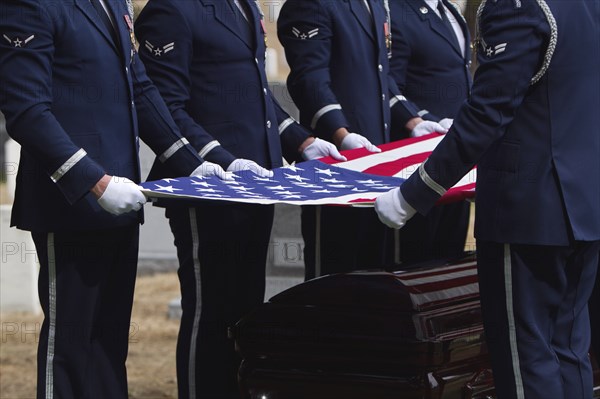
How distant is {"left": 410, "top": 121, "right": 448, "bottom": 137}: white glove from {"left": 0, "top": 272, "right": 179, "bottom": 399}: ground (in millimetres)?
1601

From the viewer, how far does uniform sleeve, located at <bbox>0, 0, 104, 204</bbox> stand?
12.1ft

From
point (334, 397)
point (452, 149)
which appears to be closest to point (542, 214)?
point (452, 149)

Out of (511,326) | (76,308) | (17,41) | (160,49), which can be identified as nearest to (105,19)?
(17,41)

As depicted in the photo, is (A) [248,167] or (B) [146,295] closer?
(A) [248,167]

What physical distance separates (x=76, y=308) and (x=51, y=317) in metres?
0.08

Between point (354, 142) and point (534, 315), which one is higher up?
point (354, 142)

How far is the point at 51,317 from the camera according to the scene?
3.84 m

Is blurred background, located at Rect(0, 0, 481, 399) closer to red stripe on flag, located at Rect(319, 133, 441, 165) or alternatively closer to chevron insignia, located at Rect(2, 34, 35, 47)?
red stripe on flag, located at Rect(319, 133, 441, 165)

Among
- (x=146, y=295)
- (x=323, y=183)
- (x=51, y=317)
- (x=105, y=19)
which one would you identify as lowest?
(x=146, y=295)

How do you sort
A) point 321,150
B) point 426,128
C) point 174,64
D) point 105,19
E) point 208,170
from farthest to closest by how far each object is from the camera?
point 426,128 → point 321,150 → point 174,64 → point 208,170 → point 105,19

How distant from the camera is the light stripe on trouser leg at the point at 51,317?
384cm

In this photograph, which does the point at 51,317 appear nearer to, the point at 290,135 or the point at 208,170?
the point at 208,170

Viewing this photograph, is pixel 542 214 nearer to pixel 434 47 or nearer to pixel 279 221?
pixel 434 47

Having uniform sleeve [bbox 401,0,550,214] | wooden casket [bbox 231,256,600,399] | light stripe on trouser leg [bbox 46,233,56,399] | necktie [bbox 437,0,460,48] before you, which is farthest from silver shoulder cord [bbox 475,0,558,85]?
necktie [bbox 437,0,460,48]
